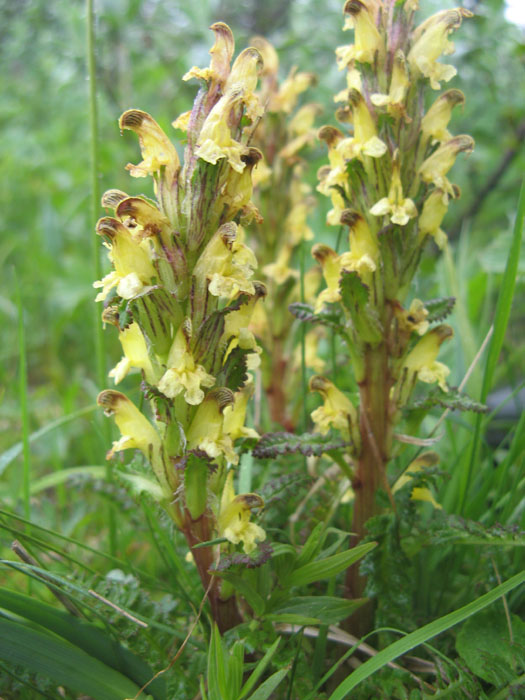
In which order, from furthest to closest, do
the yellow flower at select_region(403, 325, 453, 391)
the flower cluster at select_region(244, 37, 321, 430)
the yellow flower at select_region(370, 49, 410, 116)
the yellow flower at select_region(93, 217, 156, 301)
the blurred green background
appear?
the blurred green background
the flower cluster at select_region(244, 37, 321, 430)
the yellow flower at select_region(403, 325, 453, 391)
the yellow flower at select_region(370, 49, 410, 116)
the yellow flower at select_region(93, 217, 156, 301)

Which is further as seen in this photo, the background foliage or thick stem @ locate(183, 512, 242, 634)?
the background foliage

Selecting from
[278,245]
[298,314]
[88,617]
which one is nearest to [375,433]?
[298,314]

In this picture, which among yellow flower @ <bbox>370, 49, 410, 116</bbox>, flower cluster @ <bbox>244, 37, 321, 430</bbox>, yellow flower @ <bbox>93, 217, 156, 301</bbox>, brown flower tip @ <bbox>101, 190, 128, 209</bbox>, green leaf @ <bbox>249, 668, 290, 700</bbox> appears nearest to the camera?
green leaf @ <bbox>249, 668, 290, 700</bbox>

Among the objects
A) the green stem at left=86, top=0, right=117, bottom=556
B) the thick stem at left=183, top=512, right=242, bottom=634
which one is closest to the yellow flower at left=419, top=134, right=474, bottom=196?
the green stem at left=86, top=0, right=117, bottom=556

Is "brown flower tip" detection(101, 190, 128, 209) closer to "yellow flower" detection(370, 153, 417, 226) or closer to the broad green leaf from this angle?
"yellow flower" detection(370, 153, 417, 226)

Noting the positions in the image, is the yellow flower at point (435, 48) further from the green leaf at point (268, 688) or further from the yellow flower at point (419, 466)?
the green leaf at point (268, 688)
